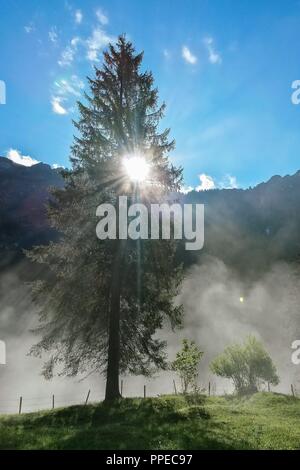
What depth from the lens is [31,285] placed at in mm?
21000

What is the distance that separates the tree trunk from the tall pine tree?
0.16 feet

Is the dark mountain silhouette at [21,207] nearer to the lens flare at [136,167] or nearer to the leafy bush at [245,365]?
the leafy bush at [245,365]

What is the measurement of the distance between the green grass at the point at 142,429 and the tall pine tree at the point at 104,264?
3.30 m

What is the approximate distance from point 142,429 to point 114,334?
22.0ft

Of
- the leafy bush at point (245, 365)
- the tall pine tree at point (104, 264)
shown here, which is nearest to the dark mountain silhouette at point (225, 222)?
the leafy bush at point (245, 365)

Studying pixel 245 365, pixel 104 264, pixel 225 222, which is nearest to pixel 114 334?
pixel 104 264

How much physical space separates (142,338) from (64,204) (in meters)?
7.97

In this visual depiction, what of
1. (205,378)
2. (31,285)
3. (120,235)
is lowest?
(205,378)

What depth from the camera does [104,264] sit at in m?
20.9

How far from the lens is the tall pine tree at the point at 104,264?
67.1 ft

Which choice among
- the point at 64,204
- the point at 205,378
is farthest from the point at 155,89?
the point at 205,378

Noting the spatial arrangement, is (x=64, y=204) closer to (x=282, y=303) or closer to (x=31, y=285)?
(x=31, y=285)

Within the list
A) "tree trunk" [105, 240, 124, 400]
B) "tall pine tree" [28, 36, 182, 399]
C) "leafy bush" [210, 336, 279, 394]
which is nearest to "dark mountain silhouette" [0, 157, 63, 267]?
"leafy bush" [210, 336, 279, 394]

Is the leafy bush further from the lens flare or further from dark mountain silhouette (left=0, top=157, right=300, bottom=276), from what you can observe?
dark mountain silhouette (left=0, top=157, right=300, bottom=276)
